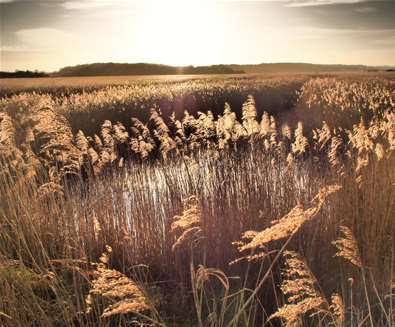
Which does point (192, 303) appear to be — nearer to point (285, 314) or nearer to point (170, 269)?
point (170, 269)

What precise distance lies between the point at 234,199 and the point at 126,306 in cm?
294

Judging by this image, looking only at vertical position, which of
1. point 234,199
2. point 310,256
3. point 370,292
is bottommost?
point 370,292

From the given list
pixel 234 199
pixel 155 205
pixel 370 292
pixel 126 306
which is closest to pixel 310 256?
pixel 370 292

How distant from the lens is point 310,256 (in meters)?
4.05

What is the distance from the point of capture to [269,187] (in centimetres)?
457

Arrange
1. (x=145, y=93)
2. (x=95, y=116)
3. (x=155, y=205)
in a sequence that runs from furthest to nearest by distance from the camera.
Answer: (x=145, y=93) → (x=95, y=116) → (x=155, y=205)

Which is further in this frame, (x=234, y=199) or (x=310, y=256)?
(x=234, y=199)

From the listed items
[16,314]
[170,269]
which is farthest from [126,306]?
[170,269]

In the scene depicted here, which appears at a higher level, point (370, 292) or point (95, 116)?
point (95, 116)

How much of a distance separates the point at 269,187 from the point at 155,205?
1045 millimetres

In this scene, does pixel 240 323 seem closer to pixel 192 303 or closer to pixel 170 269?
pixel 192 303

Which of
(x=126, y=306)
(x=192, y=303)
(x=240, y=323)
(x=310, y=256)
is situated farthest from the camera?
(x=310, y=256)

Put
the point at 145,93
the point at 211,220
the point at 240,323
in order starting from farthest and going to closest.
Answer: the point at 145,93
the point at 211,220
the point at 240,323

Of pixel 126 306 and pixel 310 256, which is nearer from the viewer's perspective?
pixel 126 306
